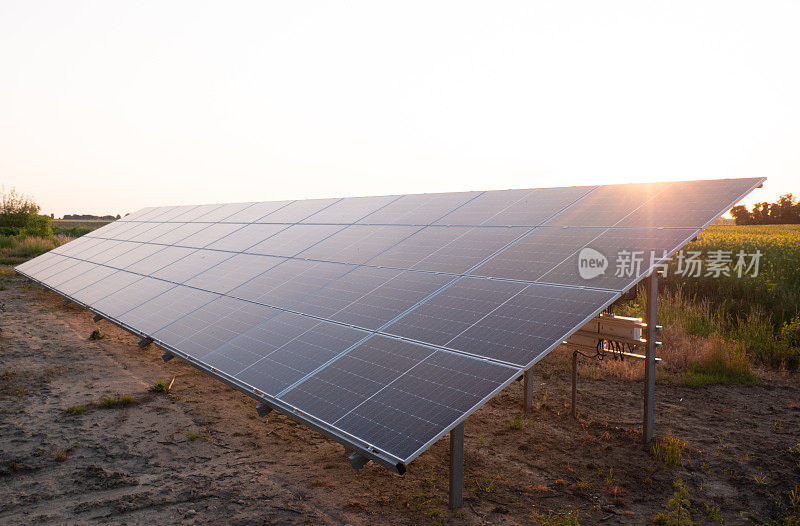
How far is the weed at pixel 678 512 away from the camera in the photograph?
20.0 ft

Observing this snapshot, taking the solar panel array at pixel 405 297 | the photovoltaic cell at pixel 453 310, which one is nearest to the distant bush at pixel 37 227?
the solar panel array at pixel 405 297

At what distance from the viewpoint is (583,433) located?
881 cm

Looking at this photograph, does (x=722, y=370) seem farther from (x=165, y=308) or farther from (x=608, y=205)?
(x=165, y=308)

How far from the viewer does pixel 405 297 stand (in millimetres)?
8086

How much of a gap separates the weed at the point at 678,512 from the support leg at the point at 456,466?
2318 millimetres

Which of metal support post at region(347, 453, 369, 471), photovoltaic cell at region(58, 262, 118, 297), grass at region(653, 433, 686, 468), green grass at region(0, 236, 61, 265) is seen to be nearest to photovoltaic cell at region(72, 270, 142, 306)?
photovoltaic cell at region(58, 262, 118, 297)

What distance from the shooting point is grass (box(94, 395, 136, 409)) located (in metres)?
9.52

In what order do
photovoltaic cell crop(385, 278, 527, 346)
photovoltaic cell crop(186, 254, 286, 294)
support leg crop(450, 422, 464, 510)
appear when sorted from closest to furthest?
support leg crop(450, 422, 464, 510) → photovoltaic cell crop(385, 278, 527, 346) → photovoltaic cell crop(186, 254, 286, 294)

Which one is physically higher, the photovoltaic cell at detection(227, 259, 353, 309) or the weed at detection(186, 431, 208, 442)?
the photovoltaic cell at detection(227, 259, 353, 309)

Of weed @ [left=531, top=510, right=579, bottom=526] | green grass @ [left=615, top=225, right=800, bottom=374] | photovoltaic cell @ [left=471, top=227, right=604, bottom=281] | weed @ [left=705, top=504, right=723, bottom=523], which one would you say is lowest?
weed @ [left=705, top=504, right=723, bottom=523]

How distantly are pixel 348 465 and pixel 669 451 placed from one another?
4654 mm

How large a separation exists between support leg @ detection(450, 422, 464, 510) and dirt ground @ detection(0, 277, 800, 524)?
19 centimetres

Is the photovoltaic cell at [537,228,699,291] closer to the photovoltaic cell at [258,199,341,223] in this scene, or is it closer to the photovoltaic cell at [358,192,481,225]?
the photovoltaic cell at [358,192,481,225]

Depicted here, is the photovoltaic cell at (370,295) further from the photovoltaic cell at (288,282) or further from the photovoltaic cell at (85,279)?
the photovoltaic cell at (85,279)
